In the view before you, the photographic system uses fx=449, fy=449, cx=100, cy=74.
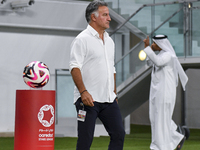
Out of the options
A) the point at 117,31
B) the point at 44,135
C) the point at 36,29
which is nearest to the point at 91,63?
the point at 44,135

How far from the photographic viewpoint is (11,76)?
425 inches

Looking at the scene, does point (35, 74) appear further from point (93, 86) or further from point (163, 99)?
point (163, 99)

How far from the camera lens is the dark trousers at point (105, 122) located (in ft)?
11.9

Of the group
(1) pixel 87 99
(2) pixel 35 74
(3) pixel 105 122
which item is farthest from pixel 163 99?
(1) pixel 87 99

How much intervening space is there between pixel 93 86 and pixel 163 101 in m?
3.16

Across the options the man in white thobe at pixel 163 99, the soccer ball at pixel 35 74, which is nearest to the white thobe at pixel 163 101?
the man in white thobe at pixel 163 99

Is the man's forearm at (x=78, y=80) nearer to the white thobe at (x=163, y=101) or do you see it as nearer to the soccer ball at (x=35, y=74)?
the soccer ball at (x=35, y=74)

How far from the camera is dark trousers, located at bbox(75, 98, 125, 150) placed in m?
3.64

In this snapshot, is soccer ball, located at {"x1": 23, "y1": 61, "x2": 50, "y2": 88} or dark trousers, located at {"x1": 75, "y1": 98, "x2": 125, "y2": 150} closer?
dark trousers, located at {"x1": 75, "y1": 98, "x2": 125, "y2": 150}

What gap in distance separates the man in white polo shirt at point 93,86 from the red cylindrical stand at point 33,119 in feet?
3.58

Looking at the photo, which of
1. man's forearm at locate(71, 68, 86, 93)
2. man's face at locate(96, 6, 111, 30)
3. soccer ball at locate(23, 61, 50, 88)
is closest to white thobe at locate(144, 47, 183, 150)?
soccer ball at locate(23, 61, 50, 88)

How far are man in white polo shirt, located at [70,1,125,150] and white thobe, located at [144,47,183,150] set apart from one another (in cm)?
296

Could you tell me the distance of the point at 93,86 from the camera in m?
3.73

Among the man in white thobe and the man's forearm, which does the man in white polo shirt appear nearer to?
the man's forearm
